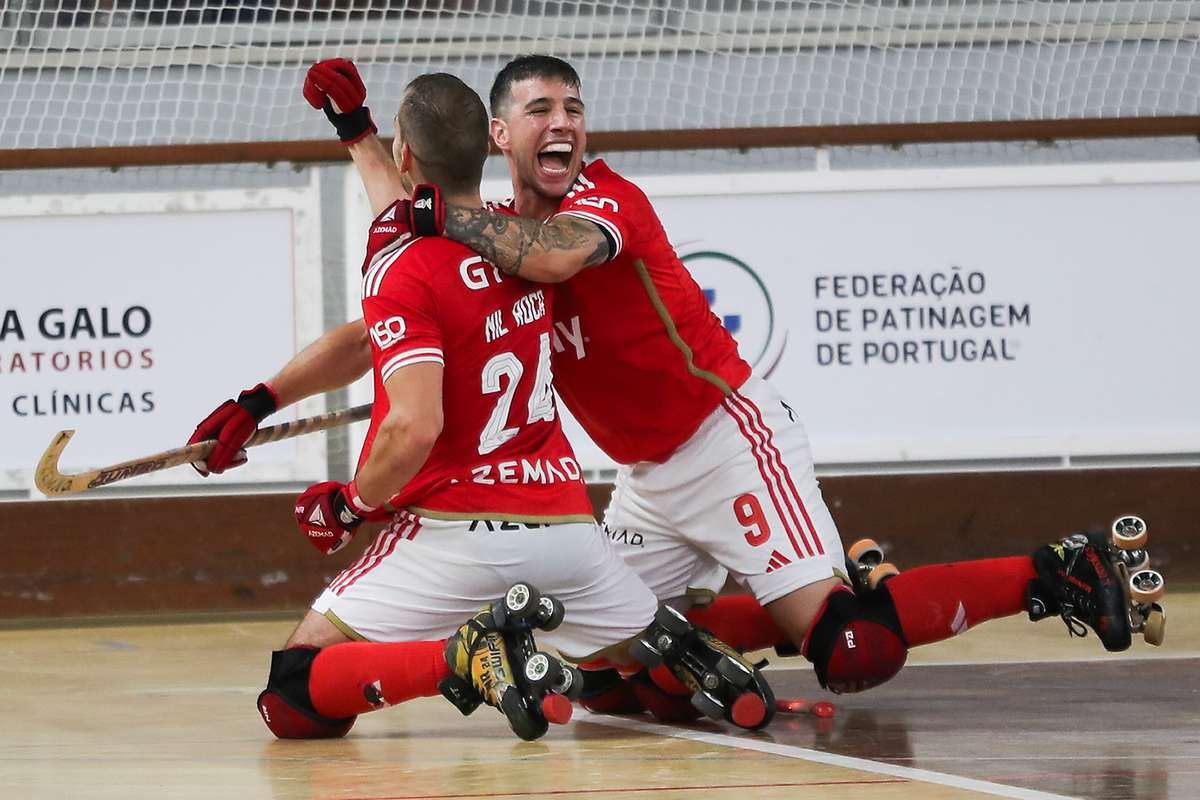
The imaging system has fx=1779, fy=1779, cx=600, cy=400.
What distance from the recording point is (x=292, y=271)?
20.4ft

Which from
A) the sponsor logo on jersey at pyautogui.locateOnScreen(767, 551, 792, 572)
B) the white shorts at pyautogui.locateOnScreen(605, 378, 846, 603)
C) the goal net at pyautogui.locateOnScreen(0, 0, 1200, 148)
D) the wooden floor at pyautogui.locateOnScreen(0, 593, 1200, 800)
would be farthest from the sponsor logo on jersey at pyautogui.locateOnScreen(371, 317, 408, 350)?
the goal net at pyautogui.locateOnScreen(0, 0, 1200, 148)

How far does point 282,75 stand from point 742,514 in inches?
148

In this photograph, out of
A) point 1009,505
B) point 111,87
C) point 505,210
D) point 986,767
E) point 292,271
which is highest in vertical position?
point 111,87

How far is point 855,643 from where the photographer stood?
382 cm

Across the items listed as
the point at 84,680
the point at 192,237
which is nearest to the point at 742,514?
the point at 84,680

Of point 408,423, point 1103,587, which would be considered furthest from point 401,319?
point 1103,587

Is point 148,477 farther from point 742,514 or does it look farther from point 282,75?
point 742,514

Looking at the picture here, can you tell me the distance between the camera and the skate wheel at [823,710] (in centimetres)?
389

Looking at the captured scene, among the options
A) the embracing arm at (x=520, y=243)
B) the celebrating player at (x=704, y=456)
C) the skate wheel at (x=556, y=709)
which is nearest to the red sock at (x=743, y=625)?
the celebrating player at (x=704, y=456)

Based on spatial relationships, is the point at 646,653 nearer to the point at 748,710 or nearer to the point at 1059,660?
the point at 748,710

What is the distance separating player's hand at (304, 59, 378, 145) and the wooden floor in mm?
1396

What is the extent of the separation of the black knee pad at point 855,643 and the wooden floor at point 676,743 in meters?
0.10

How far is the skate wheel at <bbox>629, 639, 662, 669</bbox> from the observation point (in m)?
3.64

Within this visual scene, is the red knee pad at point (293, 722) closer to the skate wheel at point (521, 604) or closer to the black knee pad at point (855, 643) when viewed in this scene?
the skate wheel at point (521, 604)
